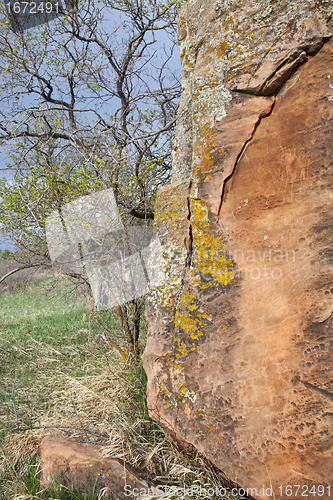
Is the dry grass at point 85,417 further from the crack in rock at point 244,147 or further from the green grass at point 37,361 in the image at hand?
the crack in rock at point 244,147

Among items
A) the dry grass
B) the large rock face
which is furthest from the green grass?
the large rock face

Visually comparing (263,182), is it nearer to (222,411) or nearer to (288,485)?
(222,411)

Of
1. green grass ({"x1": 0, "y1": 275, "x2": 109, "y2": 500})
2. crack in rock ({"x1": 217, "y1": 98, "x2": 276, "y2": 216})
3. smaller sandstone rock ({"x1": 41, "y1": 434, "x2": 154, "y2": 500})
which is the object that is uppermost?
crack in rock ({"x1": 217, "y1": 98, "x2": 276, "y2": 216})

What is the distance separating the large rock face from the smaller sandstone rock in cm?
40

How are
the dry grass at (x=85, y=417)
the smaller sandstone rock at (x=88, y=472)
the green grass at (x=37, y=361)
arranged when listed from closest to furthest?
the smaller sandstone rock at (x=88, y=472) < the dry grass at (x=85, y=417) < the green grass at (x=37, y=361)

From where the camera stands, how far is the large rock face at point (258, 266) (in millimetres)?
1770

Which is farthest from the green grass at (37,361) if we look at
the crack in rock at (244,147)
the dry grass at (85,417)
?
the crack in rock at (244,147)

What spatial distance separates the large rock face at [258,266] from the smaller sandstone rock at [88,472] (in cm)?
40

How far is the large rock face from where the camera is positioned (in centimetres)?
177

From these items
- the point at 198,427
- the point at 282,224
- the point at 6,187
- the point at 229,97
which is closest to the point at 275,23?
the point at 229,97

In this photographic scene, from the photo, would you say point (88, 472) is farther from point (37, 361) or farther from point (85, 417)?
point (37, 361)

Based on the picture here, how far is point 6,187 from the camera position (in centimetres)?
484

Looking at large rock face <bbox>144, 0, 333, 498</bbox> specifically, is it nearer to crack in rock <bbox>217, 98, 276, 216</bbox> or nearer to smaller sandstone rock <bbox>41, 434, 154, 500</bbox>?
crack in rock <bbox>217, 98, 276, 216</bbox>

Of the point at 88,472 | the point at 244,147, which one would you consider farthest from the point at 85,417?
the point at 244,147
